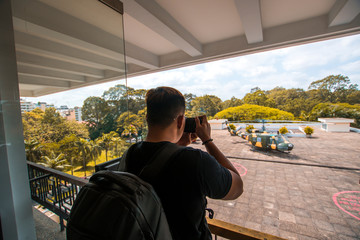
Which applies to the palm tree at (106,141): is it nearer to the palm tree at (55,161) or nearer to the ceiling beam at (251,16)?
the palm tree at (55,161)

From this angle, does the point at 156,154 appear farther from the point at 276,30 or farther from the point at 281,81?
the point at 281,81

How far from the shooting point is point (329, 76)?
13.5 ft

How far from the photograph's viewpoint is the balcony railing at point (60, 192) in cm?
67

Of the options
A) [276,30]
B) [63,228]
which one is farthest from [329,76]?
[63,228]

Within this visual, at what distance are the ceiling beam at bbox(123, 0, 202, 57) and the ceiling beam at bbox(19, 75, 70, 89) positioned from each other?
68cm

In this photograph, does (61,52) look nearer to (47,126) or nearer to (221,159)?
(47,126)

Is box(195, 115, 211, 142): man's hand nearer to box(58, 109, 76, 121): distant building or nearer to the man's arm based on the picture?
the man's arm

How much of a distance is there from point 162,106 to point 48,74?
2.89ft

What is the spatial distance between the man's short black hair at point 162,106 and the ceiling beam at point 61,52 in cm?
79

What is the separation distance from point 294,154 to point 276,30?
5.44 m

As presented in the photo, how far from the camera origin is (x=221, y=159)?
474mm

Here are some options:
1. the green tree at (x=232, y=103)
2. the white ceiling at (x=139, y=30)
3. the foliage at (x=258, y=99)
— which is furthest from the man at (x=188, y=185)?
the foliage at (x=258, y=99)

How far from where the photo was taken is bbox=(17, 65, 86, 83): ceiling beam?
2.49ft

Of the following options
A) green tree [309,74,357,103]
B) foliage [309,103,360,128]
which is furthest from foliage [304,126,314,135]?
green tree [309,74,357,103]
